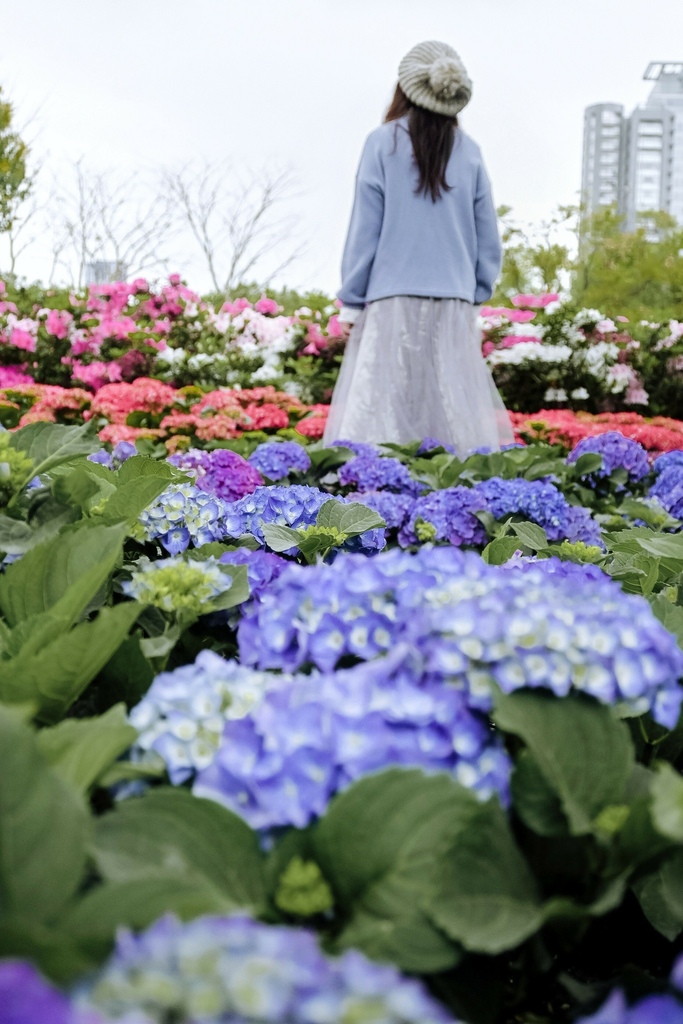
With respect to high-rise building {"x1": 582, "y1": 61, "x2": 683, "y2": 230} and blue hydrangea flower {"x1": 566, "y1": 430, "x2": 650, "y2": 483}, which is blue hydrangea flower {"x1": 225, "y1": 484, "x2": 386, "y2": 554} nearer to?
blue hydrangea flower {"x1": 566, "y1": 430, "x2": 650, "y2": 483}

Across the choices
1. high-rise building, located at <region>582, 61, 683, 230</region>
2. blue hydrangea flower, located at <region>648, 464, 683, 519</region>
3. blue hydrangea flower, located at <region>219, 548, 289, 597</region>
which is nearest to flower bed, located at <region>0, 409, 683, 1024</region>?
blue hydrangea flower, located at <region>219, 548, 289, 597</region>

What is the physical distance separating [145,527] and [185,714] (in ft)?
2.16

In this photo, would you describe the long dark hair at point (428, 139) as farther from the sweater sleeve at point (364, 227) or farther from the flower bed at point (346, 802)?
the flower bed at point (346, 802)

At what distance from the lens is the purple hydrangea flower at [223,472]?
2727 millimetres

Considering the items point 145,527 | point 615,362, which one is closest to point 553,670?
point 145,527

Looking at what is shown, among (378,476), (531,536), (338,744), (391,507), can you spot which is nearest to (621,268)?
(378,476)

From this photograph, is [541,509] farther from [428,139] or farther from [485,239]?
[485,239]

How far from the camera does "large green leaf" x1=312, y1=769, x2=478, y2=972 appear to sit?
633 millimetres

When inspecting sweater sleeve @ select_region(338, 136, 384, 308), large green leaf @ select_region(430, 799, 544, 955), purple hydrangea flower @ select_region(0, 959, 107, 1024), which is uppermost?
sweater sleeve @ select_region(338, 136, 384, 308)

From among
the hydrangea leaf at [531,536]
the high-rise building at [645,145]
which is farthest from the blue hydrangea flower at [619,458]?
the high-rise building at [645,145]

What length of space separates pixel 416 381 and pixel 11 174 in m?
10.4

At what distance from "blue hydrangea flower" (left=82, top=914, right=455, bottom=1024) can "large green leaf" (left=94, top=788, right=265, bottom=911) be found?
115 millimetres

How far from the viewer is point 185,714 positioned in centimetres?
77

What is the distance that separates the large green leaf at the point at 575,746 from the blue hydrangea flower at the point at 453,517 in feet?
5.59
